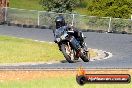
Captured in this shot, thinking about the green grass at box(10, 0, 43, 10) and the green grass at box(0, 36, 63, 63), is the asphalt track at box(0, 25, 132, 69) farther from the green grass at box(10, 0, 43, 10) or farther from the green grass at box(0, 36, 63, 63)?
the green grass at box(10, 0, 43, 10)

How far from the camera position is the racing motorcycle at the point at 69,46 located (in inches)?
712

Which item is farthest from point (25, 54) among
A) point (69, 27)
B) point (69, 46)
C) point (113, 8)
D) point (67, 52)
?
point (113, 8)

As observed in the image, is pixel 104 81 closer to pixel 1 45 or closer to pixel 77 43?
pixel 77 43

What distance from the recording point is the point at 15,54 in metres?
21.3

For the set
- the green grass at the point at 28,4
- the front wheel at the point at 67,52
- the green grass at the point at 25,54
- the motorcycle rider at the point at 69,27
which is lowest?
the green grass at the point at 28,4

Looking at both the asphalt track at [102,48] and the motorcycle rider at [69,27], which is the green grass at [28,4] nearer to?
the asphalt track at [102,48]

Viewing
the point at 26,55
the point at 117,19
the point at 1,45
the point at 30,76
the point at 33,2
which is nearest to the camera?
the point at 30,76

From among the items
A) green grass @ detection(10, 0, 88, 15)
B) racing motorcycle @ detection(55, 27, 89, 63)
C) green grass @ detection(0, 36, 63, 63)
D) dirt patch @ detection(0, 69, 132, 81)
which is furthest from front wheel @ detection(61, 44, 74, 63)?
green grass @ detection(10, 0, 88, 15)

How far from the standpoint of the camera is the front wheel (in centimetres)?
1828

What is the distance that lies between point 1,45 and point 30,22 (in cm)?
1994

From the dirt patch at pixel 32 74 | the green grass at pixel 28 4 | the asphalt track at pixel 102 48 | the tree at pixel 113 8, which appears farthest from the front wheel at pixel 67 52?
the green grass at pixel 28 4

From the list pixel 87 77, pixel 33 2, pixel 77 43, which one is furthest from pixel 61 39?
pixel 33 2

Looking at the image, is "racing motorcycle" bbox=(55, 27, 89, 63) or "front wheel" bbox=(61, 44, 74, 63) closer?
"racing motorcycle" bbox=(55, 27, 89, 63)

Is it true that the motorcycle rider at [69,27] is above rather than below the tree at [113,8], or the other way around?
above
